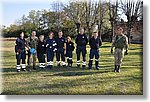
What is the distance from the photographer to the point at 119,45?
3541mm

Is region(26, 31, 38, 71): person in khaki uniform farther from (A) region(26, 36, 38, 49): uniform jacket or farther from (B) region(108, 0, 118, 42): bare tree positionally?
(B) region(108, 0, 118, 42): bare tree

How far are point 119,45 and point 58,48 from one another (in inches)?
23.0

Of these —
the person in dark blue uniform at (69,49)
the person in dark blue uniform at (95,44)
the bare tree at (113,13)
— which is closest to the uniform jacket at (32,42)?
the person in dark blue uniform at (69,49)

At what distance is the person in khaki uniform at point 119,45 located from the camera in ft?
11.6

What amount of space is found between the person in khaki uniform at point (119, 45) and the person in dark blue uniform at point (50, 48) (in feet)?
1.85

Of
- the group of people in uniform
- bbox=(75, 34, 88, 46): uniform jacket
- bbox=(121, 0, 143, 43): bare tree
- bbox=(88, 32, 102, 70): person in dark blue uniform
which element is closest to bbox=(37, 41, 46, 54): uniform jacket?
the group of people in uniform

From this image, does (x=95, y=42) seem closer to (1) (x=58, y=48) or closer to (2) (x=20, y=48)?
(1) (x=58, y=48)

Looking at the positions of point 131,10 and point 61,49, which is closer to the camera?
point 131,10

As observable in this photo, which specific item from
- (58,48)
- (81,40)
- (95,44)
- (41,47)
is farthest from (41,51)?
(95,44)

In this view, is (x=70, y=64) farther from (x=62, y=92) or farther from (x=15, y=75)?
(x=15, y=75)

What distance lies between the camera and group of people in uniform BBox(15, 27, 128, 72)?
3551 mm

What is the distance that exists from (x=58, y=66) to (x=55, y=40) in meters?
0.25

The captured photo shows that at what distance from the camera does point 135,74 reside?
3492 millimetres

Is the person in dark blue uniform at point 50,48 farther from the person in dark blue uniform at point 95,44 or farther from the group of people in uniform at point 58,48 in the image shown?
the person in dark blue uniform at point 95,44
